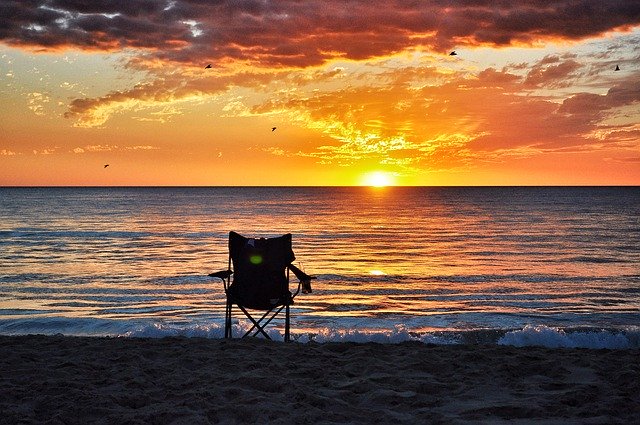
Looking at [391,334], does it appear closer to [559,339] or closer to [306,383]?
[559,339]

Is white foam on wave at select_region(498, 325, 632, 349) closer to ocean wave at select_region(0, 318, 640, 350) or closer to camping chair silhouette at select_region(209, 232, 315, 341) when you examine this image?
ocean wave at select_region(0, 318, 640, 350)

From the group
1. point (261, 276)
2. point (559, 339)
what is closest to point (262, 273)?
point (261, 276)

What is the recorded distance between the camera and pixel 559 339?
8.27 meters

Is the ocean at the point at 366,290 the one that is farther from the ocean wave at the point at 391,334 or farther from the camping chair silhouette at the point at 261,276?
the camping chair silhouette at the point at 261,276

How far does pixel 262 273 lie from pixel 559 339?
433 centimetres

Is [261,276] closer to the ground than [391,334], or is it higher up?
higher up

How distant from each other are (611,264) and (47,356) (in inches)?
715

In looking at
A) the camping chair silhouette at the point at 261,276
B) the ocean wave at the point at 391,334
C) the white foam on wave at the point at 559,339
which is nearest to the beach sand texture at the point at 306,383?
the camping chair silhouette at the point at 261,276

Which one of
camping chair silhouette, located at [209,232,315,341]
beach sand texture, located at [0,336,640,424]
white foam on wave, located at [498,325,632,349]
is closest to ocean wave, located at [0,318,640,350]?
white foam on wave, located at [498,325,632,349]

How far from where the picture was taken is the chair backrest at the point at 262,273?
7371 millimetres

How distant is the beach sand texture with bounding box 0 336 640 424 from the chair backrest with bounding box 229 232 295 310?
0.74 metres

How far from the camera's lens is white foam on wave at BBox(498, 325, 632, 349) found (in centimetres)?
821

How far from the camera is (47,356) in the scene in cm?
597

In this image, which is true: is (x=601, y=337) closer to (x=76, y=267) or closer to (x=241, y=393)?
(x=241, y=393)
